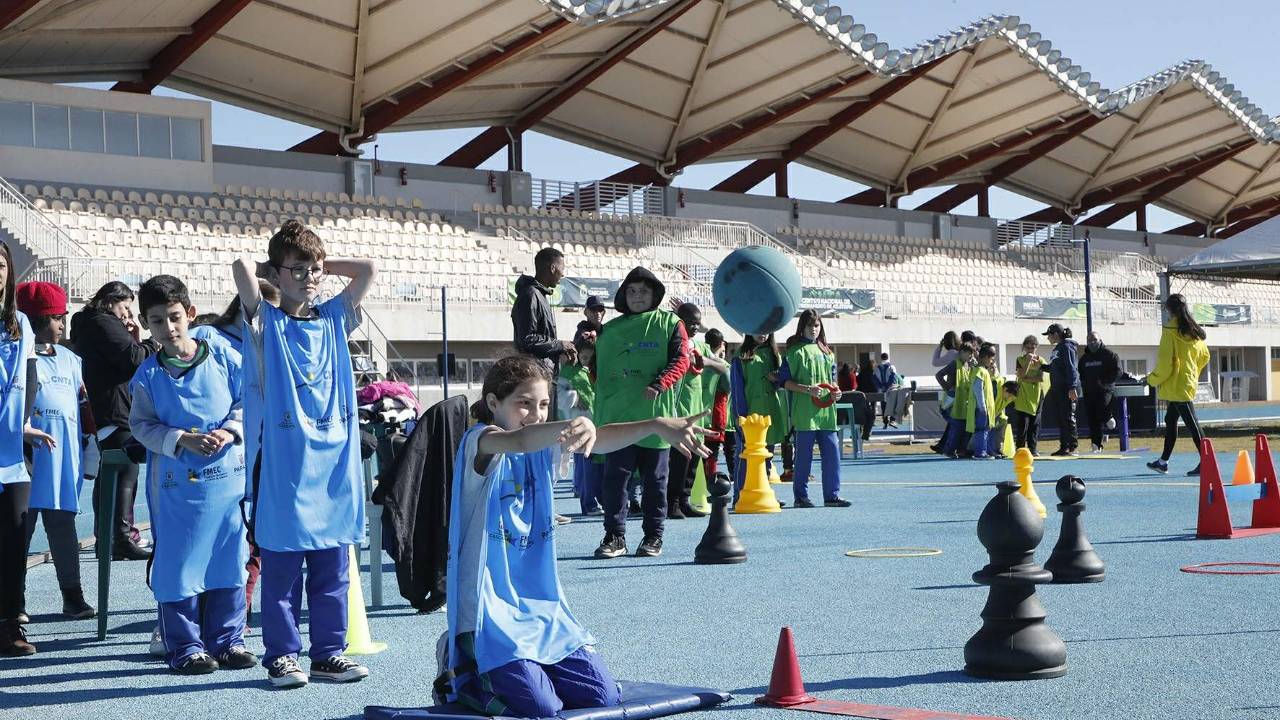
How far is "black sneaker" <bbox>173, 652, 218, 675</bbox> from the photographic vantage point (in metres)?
5.41

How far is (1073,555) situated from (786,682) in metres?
3.09

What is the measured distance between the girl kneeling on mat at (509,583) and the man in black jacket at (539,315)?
435 cm

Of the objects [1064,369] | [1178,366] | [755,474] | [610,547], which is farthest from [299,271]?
[1064,369]

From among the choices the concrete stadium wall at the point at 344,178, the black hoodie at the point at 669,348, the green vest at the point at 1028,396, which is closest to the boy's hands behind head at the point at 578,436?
the black hoodie at the point at 669,348

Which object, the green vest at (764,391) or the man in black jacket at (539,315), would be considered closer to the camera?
the man in black jacket at (539,315)

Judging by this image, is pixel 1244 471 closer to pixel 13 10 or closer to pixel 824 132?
→ pixel 13 10

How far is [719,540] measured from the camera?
8352 mm

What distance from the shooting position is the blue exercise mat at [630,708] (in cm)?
426

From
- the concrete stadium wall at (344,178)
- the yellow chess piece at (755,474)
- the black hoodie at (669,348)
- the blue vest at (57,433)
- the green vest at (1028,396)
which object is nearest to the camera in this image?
the blue vest at (57,433)

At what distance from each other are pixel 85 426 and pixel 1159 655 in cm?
539

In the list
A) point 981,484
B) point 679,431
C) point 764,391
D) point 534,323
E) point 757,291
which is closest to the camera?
point 679,431

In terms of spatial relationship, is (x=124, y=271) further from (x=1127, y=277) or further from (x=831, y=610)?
(x=1127, y=277)

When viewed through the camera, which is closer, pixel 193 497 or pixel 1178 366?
pixel 193 497

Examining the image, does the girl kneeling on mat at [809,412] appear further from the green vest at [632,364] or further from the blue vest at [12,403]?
the blue vest at [12,403]
